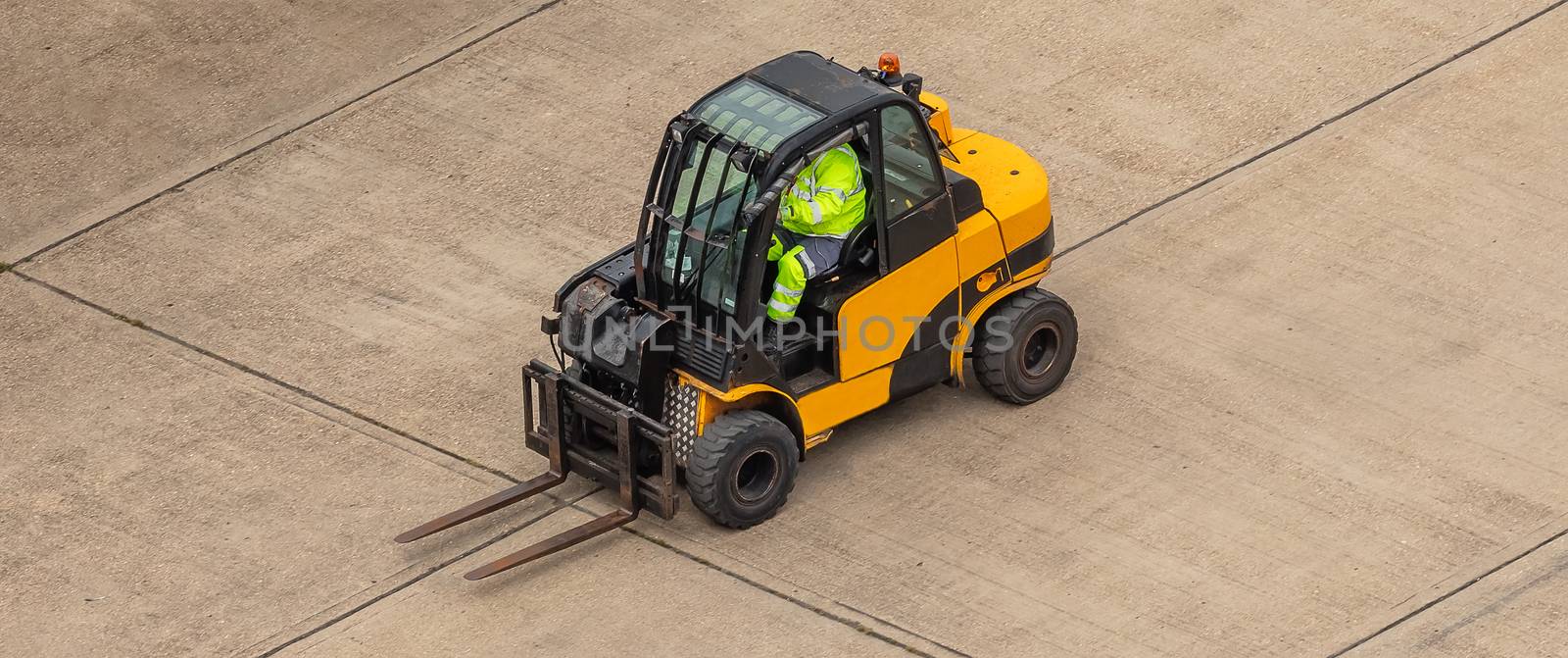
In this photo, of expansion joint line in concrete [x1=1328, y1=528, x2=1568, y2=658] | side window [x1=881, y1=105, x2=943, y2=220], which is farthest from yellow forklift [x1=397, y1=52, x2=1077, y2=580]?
expansion joint line in concrete [x1=1328, y1=528, x2=1568, y2=658]

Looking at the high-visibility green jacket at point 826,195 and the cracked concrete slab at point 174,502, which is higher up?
the high-visibility green jacket at point 826,195

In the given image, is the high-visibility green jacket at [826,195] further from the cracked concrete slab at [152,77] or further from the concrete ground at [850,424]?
the cracked concrete slab at [152,77]

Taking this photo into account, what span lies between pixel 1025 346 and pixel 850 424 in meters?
0.92

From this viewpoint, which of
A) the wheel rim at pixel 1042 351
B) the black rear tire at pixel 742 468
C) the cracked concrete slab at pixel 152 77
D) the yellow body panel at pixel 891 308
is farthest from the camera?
the cracked concrete slab at pixel 152 77

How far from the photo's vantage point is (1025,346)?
11.3m

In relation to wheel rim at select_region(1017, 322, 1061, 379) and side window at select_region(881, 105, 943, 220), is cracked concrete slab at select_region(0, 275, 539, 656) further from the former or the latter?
wheel rim at select_region(1017, 322, 1061, 379)

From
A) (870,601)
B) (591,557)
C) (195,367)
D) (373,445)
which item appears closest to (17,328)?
(195,367)

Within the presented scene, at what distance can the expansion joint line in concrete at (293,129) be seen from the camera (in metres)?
13.1

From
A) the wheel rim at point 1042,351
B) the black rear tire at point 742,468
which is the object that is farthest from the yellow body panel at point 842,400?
the wheel rim at point 1042,351

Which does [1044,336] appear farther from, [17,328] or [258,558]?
[17,328]

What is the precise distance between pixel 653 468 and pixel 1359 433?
3322 mm

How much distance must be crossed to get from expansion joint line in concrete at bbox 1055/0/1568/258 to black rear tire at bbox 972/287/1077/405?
3.96 ft

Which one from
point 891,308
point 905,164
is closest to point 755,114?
point 905,164

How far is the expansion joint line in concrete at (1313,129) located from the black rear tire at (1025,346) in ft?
3.96
